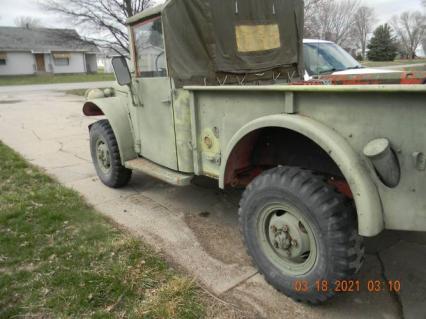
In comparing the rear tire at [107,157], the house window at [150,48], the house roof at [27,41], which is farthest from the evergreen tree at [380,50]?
the house window at [150,48]

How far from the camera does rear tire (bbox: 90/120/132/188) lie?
477 cm

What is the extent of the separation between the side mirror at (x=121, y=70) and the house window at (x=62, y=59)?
49014mm

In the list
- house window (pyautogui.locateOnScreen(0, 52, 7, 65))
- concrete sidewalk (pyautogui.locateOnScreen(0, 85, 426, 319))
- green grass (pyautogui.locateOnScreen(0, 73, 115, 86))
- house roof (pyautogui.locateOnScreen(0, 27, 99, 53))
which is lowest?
concrete sidewalk (pyautogui.locateOnScreen(0, 85, 426, 319))

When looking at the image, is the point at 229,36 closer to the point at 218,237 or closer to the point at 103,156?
the point at 218,237

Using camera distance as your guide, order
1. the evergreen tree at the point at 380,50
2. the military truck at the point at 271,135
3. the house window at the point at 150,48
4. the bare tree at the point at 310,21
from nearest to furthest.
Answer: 1. the military truck at the point at 271,135
2. the house window at the point at 150,48
3. the bare tree at the point at 310,21
4. the evergreen tree at the point at 380,50

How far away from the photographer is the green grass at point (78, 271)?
264cm

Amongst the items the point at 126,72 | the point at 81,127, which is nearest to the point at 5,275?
the point at 126,72

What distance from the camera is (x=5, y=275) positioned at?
10.0ft

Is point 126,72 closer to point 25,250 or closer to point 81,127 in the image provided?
point 25,250

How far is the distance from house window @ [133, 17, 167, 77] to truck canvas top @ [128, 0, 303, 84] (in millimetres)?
98

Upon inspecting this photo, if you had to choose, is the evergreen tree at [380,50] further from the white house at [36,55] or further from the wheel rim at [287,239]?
the wheel rim at [287,239]

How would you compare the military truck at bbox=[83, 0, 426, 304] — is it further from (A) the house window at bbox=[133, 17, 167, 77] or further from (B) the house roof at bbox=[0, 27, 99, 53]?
(B) the house roof at bbox=[0, 27, 99, 53]

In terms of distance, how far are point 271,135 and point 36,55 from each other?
5138 centimetres

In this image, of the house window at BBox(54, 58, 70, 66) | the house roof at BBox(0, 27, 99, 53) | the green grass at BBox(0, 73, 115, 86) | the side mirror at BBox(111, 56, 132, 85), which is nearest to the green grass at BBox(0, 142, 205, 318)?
the side mirror at BBox(111, 56, 132, 85)
